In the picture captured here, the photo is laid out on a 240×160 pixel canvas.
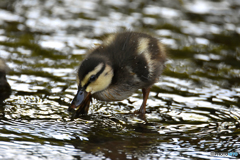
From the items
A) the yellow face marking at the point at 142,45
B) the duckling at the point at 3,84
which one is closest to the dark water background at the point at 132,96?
the duckling at the point at 3,84

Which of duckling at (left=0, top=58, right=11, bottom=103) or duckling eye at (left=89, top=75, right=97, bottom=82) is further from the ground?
duckling eye at (left=89, top=75, right=97, bottom=82)

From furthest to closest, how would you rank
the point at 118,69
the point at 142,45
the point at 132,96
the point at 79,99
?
the point at 132,96, the point at 142,45, the point at 118,69, the point at 79,99

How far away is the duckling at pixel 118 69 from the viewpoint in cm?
396

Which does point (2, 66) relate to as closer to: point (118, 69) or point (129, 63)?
point (118, 69)

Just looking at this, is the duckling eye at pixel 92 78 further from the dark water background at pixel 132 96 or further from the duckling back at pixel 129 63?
the dark water background at pixel 132 96

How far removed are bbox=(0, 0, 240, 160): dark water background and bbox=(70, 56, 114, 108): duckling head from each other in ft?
1.01

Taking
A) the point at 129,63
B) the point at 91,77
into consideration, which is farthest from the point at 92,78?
the point at 129,63

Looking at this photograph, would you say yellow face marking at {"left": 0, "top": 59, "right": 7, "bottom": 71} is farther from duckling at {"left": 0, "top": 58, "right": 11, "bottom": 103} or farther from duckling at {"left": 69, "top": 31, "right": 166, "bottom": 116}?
duckling at {"left": 69, "top": 31, "right": 166, "bottom": 116}

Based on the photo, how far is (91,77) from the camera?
3.95 metres

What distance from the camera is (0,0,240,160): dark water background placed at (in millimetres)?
3615

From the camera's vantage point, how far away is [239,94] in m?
5.11

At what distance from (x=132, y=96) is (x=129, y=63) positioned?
0.88 meters

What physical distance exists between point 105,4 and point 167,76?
11.4 feet

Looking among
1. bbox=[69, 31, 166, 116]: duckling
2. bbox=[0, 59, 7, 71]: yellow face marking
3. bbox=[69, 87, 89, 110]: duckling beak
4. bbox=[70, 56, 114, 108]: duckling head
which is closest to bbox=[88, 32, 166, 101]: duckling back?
bbox=[69, 31, 166, 116]: duckling
